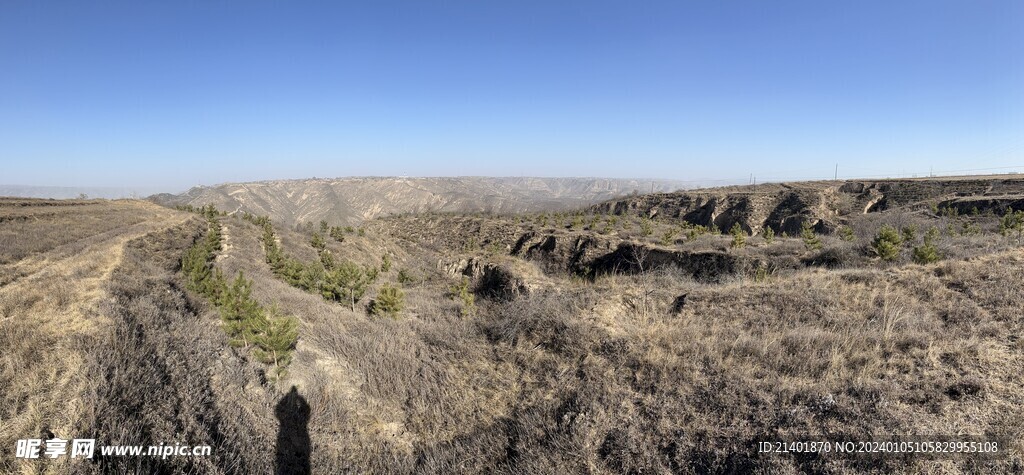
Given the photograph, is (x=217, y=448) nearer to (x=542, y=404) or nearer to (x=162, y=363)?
(x=162, y=363)

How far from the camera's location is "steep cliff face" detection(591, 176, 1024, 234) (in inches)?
1700

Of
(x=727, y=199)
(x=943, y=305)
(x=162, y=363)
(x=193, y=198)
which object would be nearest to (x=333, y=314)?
(x=162, y=363)

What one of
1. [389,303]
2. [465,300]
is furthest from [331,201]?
[389,303]

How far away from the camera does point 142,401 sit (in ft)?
13.5

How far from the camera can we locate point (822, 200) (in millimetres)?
50656

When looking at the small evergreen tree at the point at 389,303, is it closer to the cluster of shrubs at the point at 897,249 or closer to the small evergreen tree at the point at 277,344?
the small evergreen tree at the point at 277,344

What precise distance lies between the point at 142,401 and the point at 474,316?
6.56m

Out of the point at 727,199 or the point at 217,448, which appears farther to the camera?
the point at 727,199

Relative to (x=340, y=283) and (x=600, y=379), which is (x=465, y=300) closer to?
(x=340, y=283)

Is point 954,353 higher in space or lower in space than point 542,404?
higher

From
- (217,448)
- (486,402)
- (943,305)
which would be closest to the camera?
(217,448)

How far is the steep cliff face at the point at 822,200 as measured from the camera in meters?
43.2

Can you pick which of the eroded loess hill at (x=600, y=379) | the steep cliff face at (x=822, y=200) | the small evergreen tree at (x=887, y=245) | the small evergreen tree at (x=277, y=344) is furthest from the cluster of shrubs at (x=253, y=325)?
the steep cliff face at (x=822, y=200)

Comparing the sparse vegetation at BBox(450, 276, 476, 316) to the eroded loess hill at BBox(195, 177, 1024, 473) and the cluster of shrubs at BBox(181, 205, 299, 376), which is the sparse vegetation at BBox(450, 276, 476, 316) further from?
the cluster of shrubs at BBox(181, 205, 299, 376)
